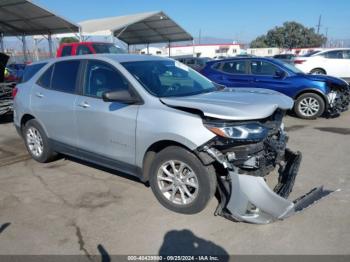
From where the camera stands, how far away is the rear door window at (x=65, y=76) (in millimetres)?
5058

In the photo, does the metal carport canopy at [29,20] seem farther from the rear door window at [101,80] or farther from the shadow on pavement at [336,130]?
the shadow on pavement at [336,130]

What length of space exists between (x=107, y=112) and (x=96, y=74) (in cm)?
69

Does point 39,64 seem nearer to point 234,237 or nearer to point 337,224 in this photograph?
point 234,237

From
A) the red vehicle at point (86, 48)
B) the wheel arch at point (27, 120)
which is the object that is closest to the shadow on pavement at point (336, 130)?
the wheel arch at point (27, 120)

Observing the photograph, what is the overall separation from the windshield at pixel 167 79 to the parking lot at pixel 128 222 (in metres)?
1.37

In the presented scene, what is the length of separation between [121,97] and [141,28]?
26156mm

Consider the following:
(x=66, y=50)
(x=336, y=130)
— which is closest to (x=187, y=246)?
(x=336, y=130)

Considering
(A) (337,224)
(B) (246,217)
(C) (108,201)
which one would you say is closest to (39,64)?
(C) (108,201)

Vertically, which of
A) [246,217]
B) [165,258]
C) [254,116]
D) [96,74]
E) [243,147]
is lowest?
[165,258]

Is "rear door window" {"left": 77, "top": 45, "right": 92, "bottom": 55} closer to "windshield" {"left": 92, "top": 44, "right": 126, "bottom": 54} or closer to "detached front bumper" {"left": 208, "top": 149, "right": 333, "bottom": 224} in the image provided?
"windshield" {"left": 92, "top": 44, "right": 126, "bottom": 54}

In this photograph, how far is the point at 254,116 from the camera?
3.70m

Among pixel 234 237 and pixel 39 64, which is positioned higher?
pixel 39 64

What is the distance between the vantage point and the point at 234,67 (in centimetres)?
1012

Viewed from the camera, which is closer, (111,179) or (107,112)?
(107,112)
